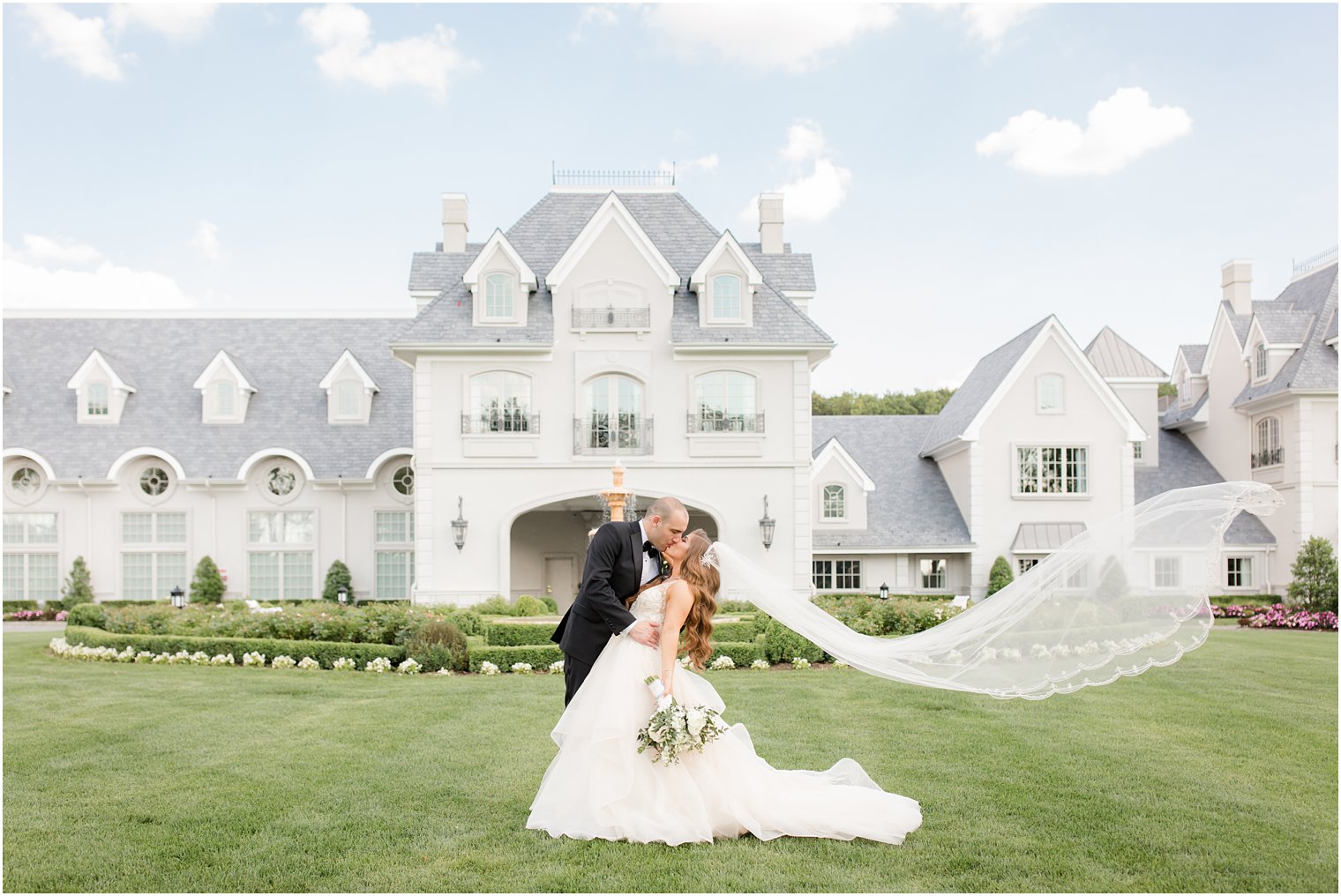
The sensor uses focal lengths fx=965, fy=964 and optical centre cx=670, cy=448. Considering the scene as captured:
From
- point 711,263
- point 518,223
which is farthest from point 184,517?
point 711,263

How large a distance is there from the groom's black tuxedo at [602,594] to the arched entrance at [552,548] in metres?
18.5

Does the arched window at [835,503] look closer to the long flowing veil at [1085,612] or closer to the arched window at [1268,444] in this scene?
the arched window at [1268,444]

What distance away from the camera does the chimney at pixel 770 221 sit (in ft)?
88.0

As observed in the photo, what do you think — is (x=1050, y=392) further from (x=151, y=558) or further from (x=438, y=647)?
(x=151, y=558)

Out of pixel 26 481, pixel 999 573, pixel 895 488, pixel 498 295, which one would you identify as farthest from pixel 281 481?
pixel 999 573

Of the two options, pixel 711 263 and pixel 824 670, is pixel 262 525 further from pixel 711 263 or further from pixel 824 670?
pixel 824 670

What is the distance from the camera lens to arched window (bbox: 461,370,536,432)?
883 inches

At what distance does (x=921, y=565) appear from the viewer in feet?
90.8

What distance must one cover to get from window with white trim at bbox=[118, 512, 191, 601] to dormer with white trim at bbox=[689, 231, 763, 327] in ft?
53.1

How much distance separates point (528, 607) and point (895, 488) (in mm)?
13149

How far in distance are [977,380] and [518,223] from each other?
47.8ft

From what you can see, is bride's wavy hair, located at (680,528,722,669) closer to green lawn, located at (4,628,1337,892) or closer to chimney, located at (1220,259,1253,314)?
green lawn, located at (4,628,1337,892)

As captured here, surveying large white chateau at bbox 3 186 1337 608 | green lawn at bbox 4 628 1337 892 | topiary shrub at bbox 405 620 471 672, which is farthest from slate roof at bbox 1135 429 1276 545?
topiary shrub at bbox 405 620 471 672

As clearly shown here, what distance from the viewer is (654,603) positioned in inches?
274
